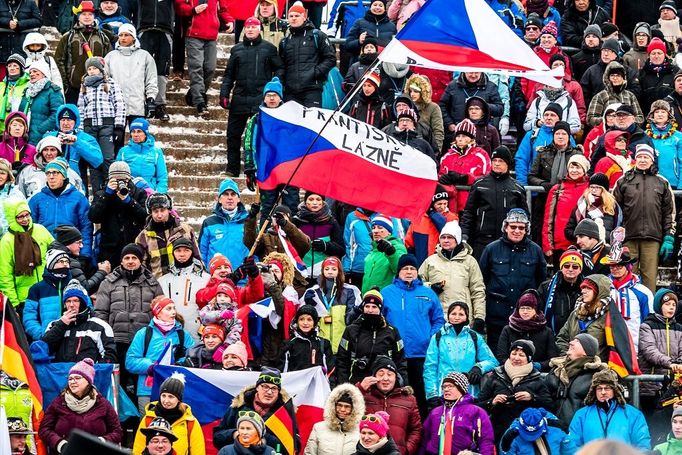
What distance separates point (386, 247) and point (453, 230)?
1.97 feet

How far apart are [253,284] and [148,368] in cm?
115

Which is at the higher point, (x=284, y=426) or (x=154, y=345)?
(x=154, y=345)

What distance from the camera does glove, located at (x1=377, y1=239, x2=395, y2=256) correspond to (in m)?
14.5

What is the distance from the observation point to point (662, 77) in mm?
18562

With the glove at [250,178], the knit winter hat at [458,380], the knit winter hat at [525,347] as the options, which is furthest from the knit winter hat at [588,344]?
the glove at [250,178]

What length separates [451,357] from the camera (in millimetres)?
13312

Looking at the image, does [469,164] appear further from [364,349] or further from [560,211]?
[364,349]

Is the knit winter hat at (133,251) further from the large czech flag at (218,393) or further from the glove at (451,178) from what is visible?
the glove at (451,178)

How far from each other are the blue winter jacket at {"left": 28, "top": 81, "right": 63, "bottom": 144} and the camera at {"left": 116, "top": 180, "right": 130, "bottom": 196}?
2.33 metres

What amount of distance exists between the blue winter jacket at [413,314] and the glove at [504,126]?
460 centimetres

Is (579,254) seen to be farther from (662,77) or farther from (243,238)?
(662,77)

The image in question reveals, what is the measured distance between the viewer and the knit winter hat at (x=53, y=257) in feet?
45.1

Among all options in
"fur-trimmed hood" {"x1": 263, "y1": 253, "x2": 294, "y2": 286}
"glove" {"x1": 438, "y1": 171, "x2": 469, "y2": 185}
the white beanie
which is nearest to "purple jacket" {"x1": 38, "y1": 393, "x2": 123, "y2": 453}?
"fur-trimmed hood" {"x1": 263, "y1": 253, "x2": 294, "y2": 286}

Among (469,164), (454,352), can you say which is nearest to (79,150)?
(469,164)
